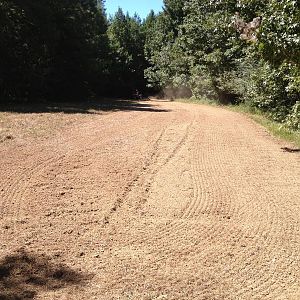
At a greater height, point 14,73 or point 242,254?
point 14,73

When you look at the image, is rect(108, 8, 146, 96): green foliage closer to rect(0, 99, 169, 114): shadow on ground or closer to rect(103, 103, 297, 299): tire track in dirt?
rect(0, 99, 169, 114): shadow on ground

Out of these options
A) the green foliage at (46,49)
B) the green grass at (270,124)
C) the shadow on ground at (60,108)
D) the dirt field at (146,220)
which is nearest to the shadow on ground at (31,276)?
the dirt field at (146,220)

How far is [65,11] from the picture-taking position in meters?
27.9

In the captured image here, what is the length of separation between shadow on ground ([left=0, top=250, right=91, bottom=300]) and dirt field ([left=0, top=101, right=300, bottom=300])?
0.01 metres

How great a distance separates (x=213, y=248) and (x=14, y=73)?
67.4ft

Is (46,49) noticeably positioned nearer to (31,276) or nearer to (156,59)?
(156,59)

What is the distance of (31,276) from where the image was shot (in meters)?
4.45

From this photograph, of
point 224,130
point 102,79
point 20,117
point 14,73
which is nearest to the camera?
point 224,130

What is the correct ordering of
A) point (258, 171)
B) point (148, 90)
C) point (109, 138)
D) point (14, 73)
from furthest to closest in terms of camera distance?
point (148, 90), point (14, 73), point (109, 138), point (258, 171)

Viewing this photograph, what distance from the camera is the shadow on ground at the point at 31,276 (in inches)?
163

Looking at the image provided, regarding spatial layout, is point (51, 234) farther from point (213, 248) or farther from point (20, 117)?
point (20, 117)

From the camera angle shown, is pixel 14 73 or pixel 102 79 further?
pixel 102 79

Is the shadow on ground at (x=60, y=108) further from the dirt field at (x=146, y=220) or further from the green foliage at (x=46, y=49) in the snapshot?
the dirt field at (x=146, y=220)

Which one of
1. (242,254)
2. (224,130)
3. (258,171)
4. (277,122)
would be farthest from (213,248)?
(277,122)
